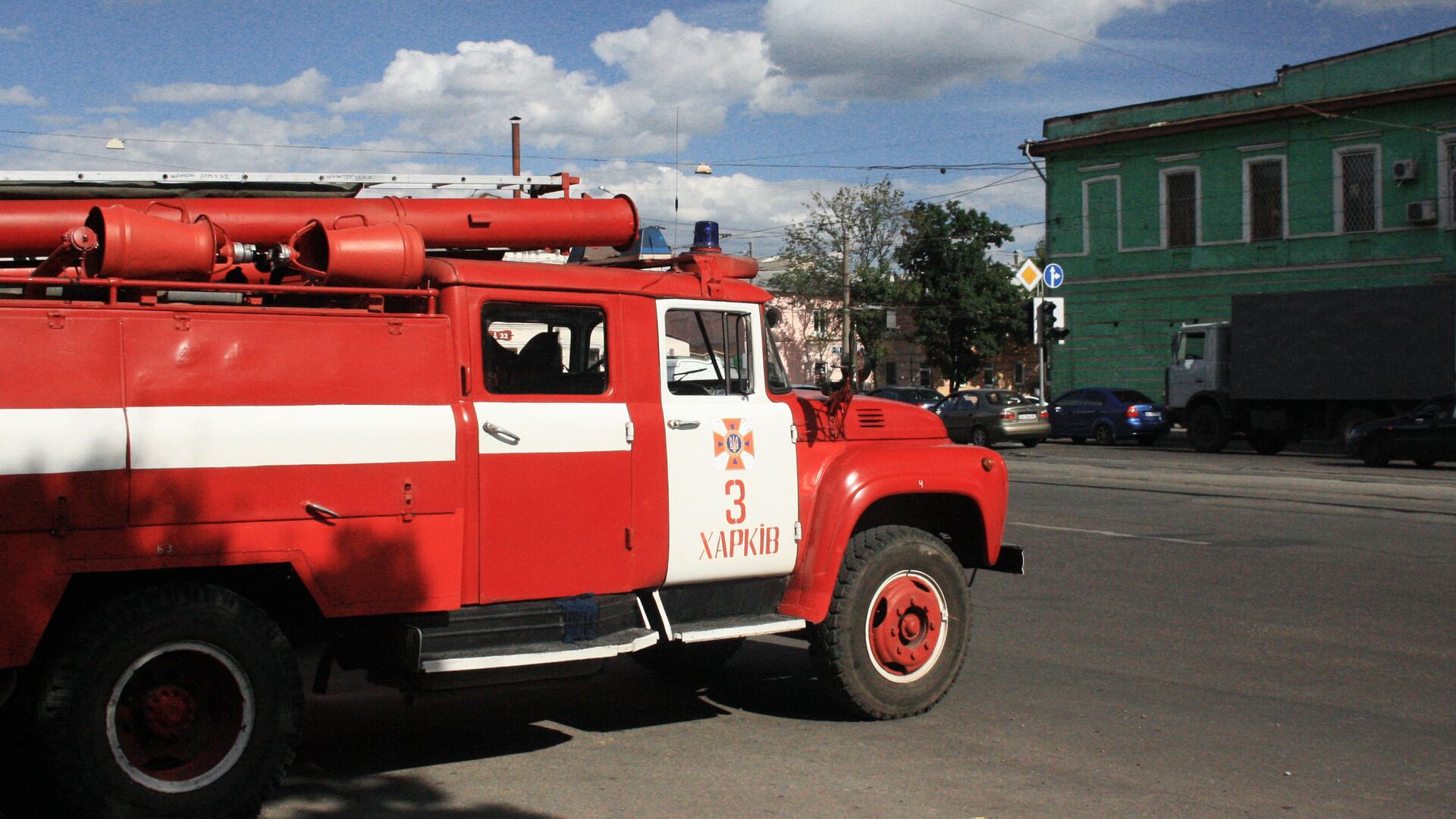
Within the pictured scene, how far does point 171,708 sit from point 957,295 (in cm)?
6412

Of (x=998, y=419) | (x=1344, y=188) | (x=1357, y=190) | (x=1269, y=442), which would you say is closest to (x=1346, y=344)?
(x=1269, y=442)

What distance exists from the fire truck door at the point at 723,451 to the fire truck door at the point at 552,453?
0.29m

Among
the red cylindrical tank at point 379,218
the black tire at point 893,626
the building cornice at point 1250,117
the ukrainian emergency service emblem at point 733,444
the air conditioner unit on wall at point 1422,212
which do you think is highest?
the building cornice at point 1250,117

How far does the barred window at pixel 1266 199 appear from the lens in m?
38.9

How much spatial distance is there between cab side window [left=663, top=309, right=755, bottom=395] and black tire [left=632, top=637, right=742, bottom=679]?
179cm

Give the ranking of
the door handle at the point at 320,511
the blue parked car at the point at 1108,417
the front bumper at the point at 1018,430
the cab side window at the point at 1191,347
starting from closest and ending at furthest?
the door handle at the point at 320,511
the front bumper at the point at 1018,430
the cab side window at the point at 1191,347
the blue parked car at the point at 1108,417

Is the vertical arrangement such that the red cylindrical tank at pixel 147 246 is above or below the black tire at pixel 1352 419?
above

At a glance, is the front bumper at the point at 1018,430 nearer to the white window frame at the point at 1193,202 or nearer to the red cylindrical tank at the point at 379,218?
the white window frame at the point at 1193,202

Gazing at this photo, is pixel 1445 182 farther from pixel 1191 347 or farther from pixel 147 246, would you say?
pixel 147 246

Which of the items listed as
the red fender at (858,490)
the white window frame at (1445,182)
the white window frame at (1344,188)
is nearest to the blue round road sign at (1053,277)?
the white window frame at (1344,188)

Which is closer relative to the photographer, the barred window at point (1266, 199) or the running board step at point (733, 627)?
the running board step at point (733, 627)

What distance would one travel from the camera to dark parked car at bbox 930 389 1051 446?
3203 centimetres

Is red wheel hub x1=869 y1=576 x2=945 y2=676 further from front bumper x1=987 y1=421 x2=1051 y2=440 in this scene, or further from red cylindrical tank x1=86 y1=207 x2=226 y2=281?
front bumper x1=987 y1=421 x2=1051 y2=440

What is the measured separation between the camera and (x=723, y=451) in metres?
6.37
